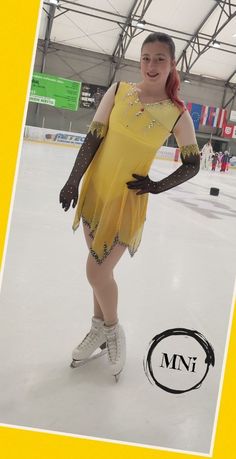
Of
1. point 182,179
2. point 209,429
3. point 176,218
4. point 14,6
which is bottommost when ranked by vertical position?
point 209,429

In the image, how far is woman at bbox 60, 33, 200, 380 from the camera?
3.07 feet

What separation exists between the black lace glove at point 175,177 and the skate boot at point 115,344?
1.45 ft

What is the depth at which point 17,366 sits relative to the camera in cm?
108

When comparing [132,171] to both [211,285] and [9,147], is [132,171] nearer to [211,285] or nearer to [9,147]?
[9,147]

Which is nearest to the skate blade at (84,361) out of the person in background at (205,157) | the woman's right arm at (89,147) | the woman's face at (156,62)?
the woman's right arm at (89,147)

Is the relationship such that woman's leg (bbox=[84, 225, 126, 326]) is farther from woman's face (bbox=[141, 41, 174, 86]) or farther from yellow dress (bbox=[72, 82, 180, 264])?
woman's face (bbox=[141, 41, 174, 86])

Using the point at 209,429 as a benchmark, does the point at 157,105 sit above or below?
above

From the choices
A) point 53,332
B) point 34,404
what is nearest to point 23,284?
point 53,332

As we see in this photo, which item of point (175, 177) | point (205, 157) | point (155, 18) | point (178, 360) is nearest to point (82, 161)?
point (175, 177)

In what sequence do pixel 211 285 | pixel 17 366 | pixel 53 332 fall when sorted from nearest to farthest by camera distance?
pixel 17 366, pixel 53 332, pixel 211 285

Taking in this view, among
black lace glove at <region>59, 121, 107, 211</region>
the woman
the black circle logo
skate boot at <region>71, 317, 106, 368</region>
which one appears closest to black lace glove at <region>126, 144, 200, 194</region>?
the woman

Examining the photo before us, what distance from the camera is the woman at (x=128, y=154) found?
0.93m

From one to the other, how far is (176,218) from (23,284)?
172 centimetres

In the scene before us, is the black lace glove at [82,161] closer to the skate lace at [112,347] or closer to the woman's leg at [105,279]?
the woman's leg at [105,279]
